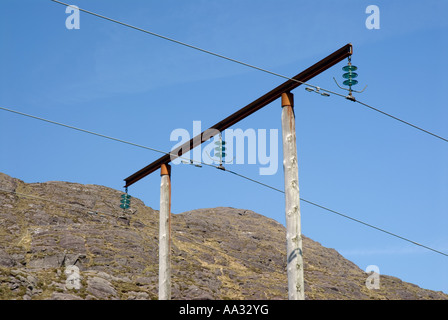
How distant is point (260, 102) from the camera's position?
736 inches

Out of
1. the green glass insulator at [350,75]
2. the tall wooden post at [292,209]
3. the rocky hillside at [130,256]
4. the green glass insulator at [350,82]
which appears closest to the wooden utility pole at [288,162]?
the tall wooden post at [292,209]

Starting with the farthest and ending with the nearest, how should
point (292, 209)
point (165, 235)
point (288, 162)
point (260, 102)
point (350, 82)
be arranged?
point (165, 235) < point (260, 102) < point (350, 82) < point (288, 162) < point (292, 209)

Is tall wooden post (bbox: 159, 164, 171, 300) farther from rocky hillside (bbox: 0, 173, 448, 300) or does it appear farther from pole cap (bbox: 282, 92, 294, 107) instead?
rocky hillside (bbox: 0, 173, 448, 300)

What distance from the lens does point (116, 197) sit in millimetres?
131375

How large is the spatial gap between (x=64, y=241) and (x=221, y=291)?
23866mm

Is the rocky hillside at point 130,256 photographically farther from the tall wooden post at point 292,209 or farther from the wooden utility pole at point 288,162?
the tall wooden post at point 292,209

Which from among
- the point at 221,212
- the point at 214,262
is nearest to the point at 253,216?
the point at 221,212

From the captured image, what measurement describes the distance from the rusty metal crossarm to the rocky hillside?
102 feet

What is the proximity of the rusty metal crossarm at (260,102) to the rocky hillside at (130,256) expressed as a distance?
31131 mm

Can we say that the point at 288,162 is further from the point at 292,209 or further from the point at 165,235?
the point at 165,235

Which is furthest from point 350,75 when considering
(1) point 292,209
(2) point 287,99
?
(1) point 292,209

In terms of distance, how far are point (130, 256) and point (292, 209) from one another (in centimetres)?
7468

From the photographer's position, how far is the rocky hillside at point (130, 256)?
68.5 meters

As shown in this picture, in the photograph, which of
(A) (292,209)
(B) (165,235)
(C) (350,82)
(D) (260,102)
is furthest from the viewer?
(B) (165,235)
